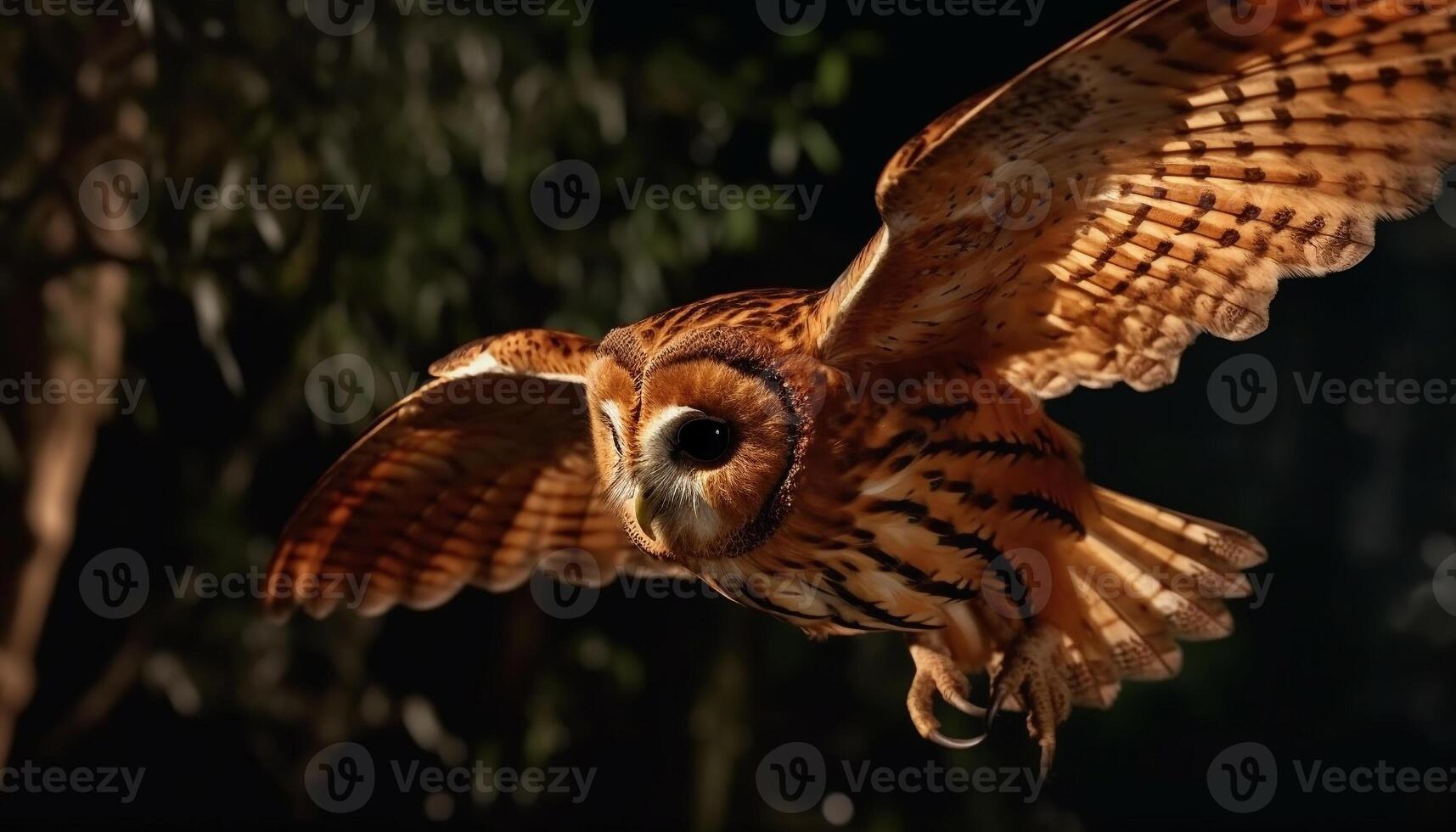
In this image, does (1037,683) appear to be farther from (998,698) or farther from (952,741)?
(952,741)

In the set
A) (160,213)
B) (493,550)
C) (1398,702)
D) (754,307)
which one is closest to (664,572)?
(493,550)

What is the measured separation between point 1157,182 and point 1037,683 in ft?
1.72

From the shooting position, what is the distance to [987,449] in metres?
1.33

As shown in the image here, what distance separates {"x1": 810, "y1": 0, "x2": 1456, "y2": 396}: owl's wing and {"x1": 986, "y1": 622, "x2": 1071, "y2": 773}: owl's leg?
0.29m

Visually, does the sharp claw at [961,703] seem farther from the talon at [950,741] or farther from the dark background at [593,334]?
the dark background at [593,334]

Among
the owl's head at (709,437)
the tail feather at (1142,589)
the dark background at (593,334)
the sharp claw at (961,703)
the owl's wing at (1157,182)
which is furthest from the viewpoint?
the dark background at (593,334)

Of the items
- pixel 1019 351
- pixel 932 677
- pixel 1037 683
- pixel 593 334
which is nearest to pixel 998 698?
pixel 1037 683

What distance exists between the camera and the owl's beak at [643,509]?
1.25 metres

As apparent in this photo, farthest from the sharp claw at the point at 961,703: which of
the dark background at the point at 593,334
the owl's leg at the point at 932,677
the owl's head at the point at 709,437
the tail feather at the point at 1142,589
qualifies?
the dark background at the point at 593,334

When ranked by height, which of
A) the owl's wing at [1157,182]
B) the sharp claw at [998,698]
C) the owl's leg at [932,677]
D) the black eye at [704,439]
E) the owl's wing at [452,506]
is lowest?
the owl's leg at [932,677]

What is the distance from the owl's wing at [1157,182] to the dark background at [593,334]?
1023 mm

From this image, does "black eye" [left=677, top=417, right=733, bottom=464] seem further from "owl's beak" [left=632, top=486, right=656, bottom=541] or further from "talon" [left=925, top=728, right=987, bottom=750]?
"talon" [left=925, top=728, right=987, bottom=750]

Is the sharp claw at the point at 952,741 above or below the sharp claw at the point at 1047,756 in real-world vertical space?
above

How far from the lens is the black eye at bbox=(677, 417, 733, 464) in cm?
122
